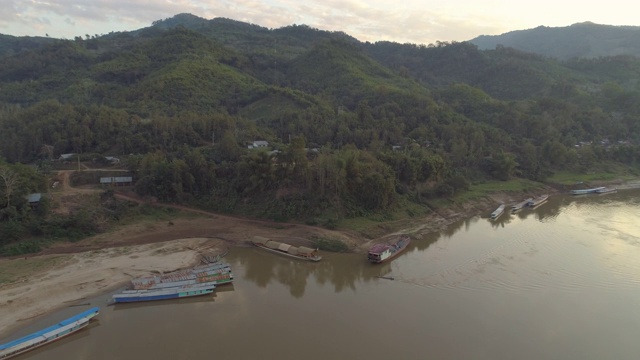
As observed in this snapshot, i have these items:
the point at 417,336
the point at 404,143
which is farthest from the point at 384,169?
the point at 417,336

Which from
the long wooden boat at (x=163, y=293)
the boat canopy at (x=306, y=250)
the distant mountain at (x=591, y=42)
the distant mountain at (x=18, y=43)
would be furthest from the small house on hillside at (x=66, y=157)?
the distant mountain at (x=591, y=42)

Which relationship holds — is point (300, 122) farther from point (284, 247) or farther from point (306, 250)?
point (306, 250)

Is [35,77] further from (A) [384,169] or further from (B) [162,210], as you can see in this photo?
(A) [384,169]

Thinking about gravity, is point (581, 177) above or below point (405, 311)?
above

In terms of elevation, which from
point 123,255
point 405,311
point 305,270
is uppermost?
point 123,255

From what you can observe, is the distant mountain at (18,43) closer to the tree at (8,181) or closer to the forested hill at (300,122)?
the forested hill at (300,122)

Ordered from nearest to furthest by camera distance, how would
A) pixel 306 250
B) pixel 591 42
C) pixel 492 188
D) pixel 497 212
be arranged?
1. pixel 306 250
2. pixel 497 212
3. pixel 492 188
4. pixel 591 42

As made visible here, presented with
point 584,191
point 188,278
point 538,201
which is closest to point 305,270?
point 188,278
